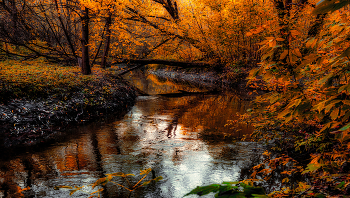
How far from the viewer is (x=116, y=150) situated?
5.74m

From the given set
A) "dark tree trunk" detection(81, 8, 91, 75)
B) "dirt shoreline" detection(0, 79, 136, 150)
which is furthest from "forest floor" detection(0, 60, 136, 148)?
"dark tree trunk" detection(81, 8, 91, 75)

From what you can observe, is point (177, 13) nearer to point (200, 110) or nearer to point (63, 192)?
point (200, 110)

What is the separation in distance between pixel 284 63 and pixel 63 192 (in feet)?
12.9

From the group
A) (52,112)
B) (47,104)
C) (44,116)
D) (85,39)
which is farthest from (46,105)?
(85,39)

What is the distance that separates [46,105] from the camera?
24.3 ft

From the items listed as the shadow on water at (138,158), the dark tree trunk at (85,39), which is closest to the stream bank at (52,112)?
the shadow on water at (138,158)

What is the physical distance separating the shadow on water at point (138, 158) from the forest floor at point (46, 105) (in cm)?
77

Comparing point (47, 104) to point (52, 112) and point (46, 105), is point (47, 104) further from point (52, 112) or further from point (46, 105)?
point (52, 112)

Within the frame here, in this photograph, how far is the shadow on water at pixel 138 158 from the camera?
157 inches

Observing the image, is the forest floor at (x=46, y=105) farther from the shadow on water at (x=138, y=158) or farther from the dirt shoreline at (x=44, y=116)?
the shadow on water at (x=138, y=158)

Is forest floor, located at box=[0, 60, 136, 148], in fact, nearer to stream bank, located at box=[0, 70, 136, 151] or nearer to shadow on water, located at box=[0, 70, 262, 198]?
stream bank, located at box=[0, 70, 136, 151]

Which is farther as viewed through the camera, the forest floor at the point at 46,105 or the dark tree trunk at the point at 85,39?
the dark tree trunk at the point at 85,39

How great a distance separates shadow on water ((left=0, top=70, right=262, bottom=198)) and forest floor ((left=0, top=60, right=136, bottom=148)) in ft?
2.54

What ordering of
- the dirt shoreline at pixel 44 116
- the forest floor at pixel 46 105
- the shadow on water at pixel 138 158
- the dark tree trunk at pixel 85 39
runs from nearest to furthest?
1. the shadow on water at pixel 138 158
2. the dirt shoreline at pixel 44 116
3. the forest floor at pixel 46 105
4. the dark tree trunk at pixel 85 39
